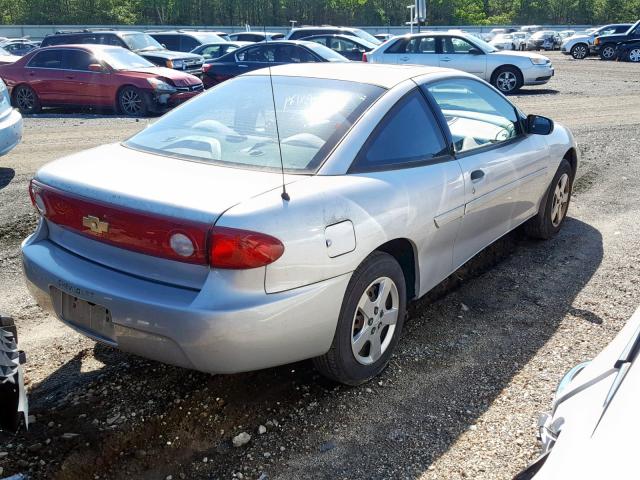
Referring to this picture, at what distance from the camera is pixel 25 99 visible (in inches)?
551

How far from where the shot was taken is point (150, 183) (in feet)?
9.70

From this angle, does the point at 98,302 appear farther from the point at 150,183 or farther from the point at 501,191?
the point at 501,191

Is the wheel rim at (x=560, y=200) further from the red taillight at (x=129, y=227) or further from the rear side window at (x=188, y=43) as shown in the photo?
the rear side window at (x=188, y=43)

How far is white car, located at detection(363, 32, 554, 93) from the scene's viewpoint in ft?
55.0

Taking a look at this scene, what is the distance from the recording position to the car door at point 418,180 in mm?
3291

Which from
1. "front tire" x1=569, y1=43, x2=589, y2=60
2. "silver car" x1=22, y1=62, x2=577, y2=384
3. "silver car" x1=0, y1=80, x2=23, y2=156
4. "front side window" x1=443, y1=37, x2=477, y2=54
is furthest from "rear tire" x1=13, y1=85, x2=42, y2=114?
"front tire" x1=569, y1=43, x2=589, y2=60

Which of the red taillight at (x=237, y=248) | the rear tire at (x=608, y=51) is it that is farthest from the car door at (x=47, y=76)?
the rear tire at (x=608, y=51)

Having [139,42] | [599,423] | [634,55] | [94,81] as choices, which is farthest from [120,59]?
[634,55]

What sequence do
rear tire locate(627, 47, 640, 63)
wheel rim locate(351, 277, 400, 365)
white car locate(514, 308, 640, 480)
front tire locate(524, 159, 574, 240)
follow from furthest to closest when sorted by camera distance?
rear tire locate(627, 47, 640, 63) < front tire locate(524, 159, 574, 240) < wheel rim locate(351, 277, 400, 365) < white car locate(514, 308, 640, 480)

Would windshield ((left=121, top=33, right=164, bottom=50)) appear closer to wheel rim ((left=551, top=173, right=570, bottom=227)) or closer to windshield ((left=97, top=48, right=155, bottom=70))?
windshield ((left=97, top=48, right=155, bottom=70))

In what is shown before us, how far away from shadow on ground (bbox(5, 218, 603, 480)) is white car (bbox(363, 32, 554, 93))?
13.6m

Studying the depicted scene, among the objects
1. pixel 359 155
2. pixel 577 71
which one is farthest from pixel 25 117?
pixel 577 71

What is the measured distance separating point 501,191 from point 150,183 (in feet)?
8.05

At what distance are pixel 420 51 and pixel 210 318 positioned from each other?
15605 mm
